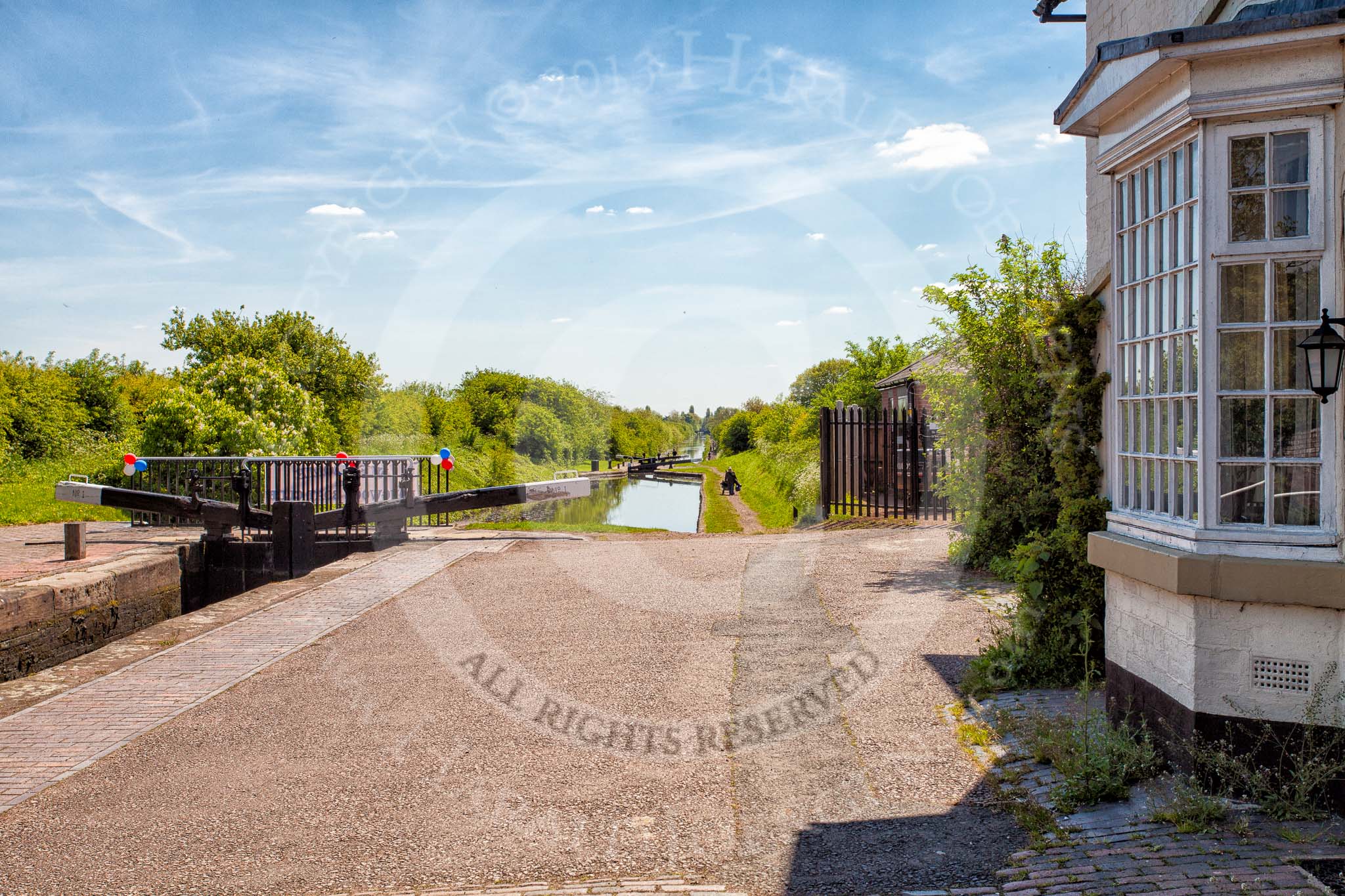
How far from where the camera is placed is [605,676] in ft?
21.0

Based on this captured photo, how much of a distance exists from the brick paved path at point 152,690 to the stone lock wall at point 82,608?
1993mm

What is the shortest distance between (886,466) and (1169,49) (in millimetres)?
12923

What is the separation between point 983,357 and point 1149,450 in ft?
13.7

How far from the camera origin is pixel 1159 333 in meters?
4.38

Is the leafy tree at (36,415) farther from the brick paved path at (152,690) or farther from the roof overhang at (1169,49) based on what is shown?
the roof overhang at (1169,49)

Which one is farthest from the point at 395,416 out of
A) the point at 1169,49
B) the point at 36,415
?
the point at 1169,49

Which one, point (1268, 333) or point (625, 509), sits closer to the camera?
point (1268, 333)

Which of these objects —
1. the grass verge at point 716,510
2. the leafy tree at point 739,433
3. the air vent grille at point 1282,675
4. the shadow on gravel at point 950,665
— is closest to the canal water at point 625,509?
the grass verge at point 716,510

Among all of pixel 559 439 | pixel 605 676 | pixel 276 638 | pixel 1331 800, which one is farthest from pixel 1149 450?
pixel 559 439

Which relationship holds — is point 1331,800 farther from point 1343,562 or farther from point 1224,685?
point 1343,562

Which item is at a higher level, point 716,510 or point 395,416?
point 395,416

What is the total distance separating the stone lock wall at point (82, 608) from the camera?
323 inches

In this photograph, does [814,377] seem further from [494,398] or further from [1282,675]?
[1282,675]

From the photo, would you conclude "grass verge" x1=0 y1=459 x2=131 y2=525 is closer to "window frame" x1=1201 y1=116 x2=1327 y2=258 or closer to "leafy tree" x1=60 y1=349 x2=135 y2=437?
"leafy tree" x1=60 y1=349 x2=135 y2=437
